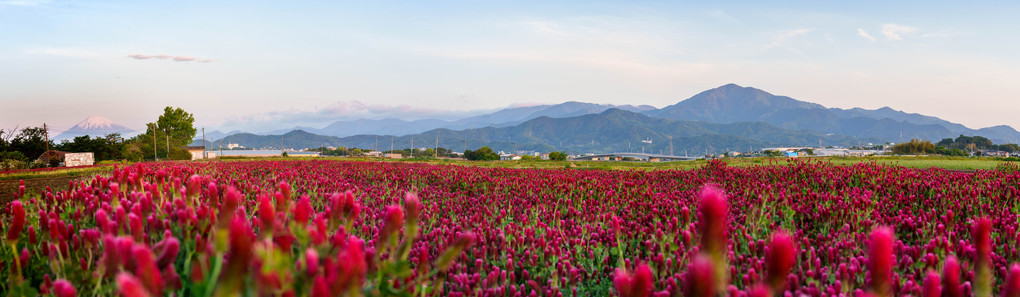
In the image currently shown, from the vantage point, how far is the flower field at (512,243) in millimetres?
1712

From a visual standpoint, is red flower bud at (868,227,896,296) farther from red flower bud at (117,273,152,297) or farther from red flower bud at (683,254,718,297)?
red flower bud at (117,273,152,297)

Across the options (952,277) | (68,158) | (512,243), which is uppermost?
(68,158)

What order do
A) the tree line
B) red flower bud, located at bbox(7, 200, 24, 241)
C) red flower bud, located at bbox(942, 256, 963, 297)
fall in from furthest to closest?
the tree line → red flower bud, located at bbox(7, 200, 24, 241) → red flower bud, located at bbox(942, 256, 963, 297)

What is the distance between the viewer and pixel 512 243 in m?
5.28

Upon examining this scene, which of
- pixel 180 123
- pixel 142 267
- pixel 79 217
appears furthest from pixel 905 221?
pixel 180 123

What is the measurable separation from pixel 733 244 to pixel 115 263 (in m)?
4.32

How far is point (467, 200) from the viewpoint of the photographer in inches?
343

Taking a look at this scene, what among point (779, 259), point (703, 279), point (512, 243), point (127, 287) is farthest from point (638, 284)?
point (512, 243)

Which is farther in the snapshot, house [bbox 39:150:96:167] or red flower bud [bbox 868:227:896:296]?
house [bbox 39:150:96:167]

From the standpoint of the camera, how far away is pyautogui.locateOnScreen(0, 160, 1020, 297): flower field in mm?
1712

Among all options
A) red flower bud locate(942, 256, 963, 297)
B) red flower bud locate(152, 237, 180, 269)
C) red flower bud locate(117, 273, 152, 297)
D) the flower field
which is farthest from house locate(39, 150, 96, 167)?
red flower bud locate(942, 256, 963, 297)

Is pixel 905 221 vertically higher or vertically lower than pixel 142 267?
lower

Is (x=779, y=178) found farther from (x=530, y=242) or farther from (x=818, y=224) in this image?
(x=530, y=242)

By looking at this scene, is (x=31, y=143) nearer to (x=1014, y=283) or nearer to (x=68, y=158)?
(x=68, y=158)
